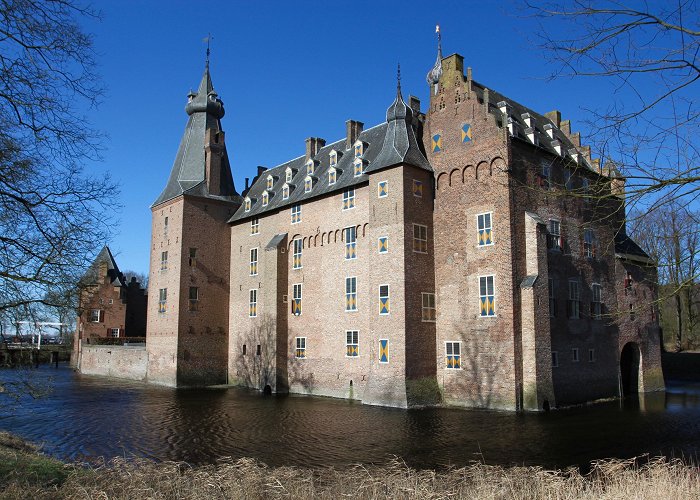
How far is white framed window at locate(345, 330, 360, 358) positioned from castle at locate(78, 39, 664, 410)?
16 cm

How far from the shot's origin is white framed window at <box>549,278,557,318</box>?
74.8 feet

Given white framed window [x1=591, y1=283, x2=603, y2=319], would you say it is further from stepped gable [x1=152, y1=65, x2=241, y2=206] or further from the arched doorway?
stepped gable [x1=152, y1=65, x2=241, y2=206]

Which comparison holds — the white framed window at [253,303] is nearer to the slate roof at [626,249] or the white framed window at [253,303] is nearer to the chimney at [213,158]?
the chimney at [213,158]

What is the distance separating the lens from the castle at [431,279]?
2170cm

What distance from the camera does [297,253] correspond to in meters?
29.3

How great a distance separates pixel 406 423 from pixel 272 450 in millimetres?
5485

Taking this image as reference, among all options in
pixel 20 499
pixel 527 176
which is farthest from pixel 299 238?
pixel 20 499

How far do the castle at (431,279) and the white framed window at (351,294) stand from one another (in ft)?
0.39

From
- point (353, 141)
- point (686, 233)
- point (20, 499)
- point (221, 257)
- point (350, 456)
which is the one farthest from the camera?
point (221, 257)

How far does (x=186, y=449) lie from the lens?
47.9 ft

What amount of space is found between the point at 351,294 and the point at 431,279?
400 cm

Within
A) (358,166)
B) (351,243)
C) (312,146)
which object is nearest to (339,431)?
(351,243)

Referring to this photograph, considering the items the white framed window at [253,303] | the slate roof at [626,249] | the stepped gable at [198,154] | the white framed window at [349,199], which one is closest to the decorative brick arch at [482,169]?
the white framed window at [349,199]

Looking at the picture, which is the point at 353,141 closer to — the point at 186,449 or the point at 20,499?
the point at 186,449
